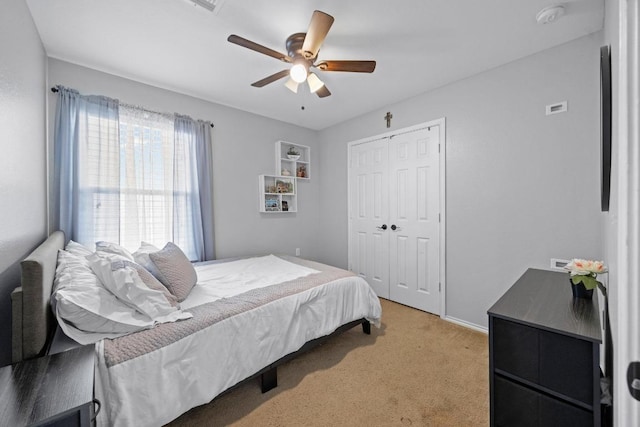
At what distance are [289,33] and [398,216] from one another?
234cm

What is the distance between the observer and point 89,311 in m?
1.26

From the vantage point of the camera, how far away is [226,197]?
11.0 ft

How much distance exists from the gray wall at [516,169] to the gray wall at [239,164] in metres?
1.98

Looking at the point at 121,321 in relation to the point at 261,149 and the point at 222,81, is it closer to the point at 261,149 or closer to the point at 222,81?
the point at 222,81

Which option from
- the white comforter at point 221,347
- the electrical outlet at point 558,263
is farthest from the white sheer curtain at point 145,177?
the electrical outlet at point 558,263

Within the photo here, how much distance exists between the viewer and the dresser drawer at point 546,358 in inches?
39.4

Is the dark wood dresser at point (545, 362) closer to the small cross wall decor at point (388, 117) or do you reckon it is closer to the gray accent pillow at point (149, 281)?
the gray accent pillow at point (149, 281)

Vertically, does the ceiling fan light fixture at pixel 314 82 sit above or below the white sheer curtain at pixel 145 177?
above

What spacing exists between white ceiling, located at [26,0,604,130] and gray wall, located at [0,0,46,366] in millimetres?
385

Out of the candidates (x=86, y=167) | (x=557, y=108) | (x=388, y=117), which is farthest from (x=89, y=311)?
(x=557, y=108)

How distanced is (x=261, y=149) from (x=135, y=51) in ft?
5.74

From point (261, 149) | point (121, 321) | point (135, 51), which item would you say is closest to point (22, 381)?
point (121, 321)

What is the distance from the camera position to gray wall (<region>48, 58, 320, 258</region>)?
107 inches
